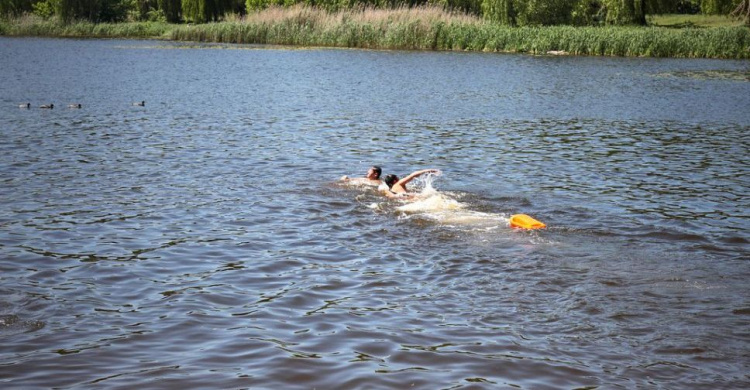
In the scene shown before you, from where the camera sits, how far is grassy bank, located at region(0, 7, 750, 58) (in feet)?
171

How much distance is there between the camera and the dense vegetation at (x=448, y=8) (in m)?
64.0

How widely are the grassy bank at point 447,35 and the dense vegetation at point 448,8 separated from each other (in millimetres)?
3413

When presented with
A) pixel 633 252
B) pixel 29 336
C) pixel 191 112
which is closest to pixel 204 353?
pixel 29 336

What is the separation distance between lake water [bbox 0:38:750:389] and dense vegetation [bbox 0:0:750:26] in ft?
108

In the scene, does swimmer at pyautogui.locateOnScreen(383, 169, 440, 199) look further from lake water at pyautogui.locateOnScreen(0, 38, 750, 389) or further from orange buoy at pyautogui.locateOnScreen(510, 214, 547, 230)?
orange buoy at pyautogui.locateOnScreen(510, 214, 547, 230)

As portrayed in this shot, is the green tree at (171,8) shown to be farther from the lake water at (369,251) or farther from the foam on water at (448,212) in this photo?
the foam on water at (448,212)

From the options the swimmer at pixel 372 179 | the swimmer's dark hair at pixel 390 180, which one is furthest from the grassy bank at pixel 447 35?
the swimmer's dark hair at pixel 390 180

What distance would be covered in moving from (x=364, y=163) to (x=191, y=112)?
10.8m

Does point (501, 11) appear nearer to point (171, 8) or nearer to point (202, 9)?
point (202, 9)

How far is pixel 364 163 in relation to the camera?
20000 millimetres

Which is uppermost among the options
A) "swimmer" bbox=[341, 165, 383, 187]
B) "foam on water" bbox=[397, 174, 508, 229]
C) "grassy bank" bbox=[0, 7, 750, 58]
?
"grassy bank" bbox=[0, 7, 750, 58]

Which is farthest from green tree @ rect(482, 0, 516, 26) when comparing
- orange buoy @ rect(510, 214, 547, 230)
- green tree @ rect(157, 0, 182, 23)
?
orange buoy @ rect(510, 214, 547, 230)

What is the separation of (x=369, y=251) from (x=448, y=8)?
199 ft

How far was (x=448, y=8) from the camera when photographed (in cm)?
7056
